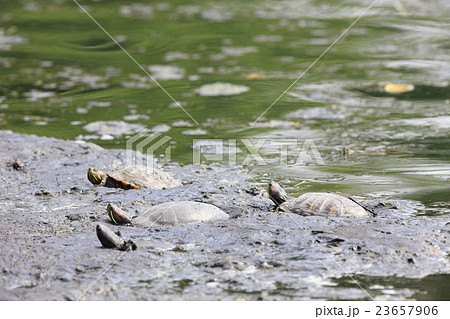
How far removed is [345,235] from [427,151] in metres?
2.60

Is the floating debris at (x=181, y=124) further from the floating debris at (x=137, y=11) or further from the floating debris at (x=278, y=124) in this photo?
the floating debris at (x=137, y=11)

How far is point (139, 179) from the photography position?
202 inches

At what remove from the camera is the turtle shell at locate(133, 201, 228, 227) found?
4055 mm

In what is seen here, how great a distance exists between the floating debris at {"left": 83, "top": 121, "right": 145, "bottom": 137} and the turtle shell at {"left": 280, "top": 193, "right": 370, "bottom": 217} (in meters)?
3.28

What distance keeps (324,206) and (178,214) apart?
1.03 m

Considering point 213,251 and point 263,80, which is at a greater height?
point 263,80

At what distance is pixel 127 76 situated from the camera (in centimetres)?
941

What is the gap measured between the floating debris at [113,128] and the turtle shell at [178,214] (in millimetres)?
3052

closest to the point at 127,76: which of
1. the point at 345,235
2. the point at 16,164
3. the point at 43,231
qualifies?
the point at 16,164

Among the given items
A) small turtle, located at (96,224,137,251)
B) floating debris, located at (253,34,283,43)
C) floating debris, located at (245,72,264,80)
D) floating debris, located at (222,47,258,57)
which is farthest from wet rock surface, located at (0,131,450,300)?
floating debris, located at (253,34,283,43)

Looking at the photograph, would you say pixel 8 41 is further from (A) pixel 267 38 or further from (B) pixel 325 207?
(B) pixel 325 207

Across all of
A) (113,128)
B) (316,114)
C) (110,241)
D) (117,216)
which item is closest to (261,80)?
(316,114)

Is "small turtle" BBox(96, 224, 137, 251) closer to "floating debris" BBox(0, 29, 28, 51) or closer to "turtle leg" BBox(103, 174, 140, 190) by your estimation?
"turtle leg" BBox(103, 174, 140, 190)

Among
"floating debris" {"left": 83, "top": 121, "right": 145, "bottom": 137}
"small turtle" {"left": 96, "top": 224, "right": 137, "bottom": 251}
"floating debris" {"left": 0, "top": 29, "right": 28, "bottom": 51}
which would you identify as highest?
"floating debris" {"left": 0, "top": 29, "right": 28, "bottom": 51}
